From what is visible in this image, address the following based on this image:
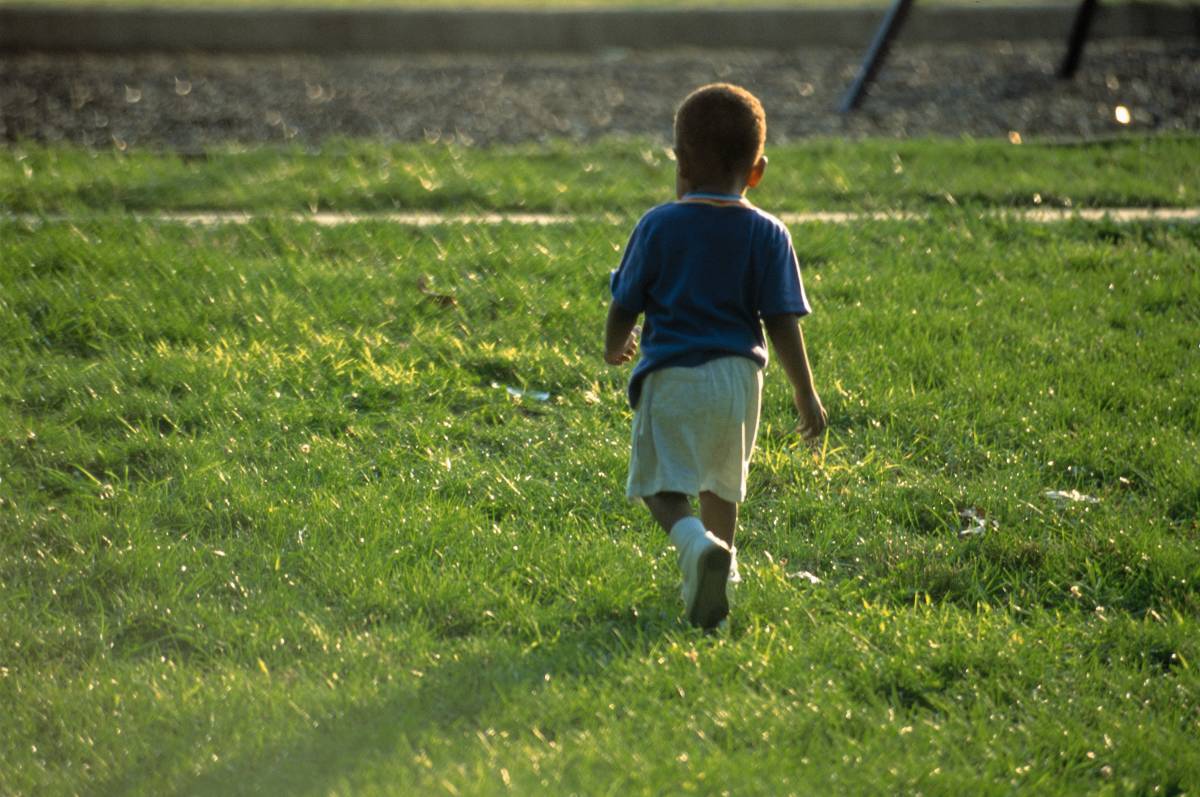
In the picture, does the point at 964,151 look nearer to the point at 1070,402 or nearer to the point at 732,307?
the point at 1070,402

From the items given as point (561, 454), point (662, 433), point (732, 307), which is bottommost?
point (561, 454)

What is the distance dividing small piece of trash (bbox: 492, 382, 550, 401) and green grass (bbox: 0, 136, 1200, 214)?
2105 millimetres

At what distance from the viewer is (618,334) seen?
3758 mm

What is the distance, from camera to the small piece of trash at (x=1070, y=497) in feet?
15.1

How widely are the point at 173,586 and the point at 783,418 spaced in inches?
90.8

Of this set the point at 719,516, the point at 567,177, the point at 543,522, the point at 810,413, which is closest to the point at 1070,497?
the point at 810,413

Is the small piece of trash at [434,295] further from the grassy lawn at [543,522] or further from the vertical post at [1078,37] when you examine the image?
the vertical post at [1078,37]

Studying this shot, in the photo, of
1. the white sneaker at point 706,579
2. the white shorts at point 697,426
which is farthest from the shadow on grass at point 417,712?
the white shorts at point 697,426

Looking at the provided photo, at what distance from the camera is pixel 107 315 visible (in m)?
5.84

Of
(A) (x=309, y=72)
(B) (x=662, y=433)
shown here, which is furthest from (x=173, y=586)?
(A) (x=309, y=72)

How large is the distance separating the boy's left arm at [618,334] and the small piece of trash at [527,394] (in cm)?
157

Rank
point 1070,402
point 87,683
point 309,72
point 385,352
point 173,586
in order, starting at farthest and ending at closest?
1. point 309,72
2. point 385,352
3. point 1070,402
4. point 173,586
5. point 87,683

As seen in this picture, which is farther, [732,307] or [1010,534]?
[1010,534]

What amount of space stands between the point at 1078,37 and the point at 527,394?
6.70 m
